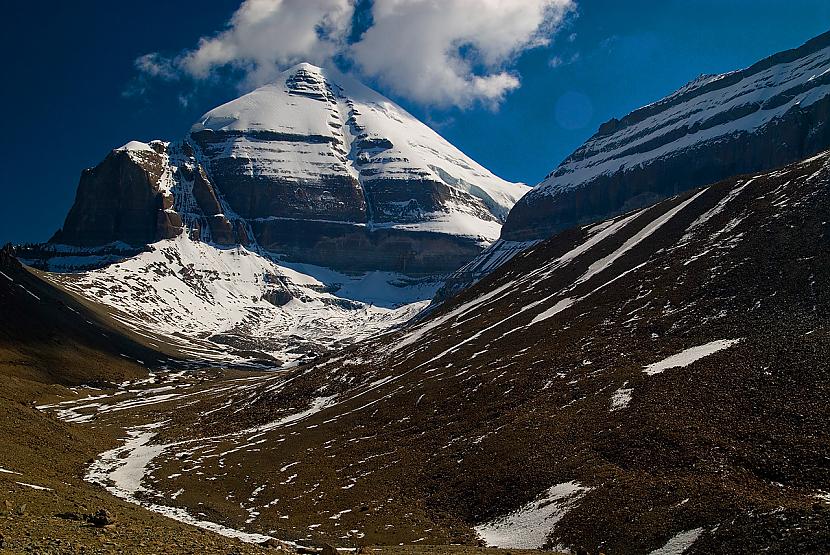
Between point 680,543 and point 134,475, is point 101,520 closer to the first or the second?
point 680,543

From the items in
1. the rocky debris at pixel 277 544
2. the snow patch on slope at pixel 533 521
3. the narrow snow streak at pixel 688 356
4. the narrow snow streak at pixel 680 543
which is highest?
the narrow snow streak at pixel 688 356

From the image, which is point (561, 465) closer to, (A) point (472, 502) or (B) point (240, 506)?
(A) point (472, 502)

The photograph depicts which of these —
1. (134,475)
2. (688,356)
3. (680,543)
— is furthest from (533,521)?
(134,475)

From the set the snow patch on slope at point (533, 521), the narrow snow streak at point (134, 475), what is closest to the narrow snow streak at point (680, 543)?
the snow patch on slope at point (533, 521)

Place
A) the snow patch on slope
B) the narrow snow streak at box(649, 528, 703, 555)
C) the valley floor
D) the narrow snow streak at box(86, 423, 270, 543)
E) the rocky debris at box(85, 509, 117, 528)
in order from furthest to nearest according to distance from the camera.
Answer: the narrow snow streak at box(86, 423, 270, 543) → the snow patch on slope → the narrow snow streak at box(649, 528, 703, 555) → the rocky debris at box(85, 509, 117, 528) → the valley floor

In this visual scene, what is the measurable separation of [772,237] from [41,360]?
163 metres

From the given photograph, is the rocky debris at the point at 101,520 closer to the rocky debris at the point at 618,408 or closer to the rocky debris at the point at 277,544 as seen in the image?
the rocky debris at the point at 277,544

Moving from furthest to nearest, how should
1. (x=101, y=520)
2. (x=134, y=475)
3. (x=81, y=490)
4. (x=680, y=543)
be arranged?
(x=134, y=475) → (x=81, y=490) → (x=680, y=543) → (x=101, y=520)

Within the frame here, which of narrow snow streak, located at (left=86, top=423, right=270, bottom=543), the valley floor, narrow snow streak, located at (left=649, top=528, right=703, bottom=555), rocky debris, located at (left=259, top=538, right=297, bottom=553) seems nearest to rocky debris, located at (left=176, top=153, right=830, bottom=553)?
narrow snow streak, located at (left=649, top=528, right=703, bottom=555)

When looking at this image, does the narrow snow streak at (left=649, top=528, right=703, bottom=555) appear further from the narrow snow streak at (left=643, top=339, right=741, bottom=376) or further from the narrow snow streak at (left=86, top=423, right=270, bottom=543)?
the narrow snow streak at (left=643, top=339, right=741, bottom=376)

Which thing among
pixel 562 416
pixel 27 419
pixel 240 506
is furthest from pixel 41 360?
pixel 562 416

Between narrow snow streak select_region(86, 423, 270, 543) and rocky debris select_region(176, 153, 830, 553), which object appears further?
narrow snow streak select_region(86, 423, 270, 543)

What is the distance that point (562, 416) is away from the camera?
50.2 meters

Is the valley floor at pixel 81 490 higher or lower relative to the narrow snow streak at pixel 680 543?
higher
